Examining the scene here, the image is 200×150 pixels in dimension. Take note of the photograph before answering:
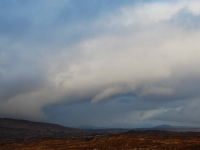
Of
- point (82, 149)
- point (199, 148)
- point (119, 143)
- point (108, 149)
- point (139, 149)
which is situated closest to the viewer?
point (199, 148)

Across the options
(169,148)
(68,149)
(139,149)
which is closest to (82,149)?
(68,149)

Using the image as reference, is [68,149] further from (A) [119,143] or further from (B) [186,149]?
(B) [186,149]

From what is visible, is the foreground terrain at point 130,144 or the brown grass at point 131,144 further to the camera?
the foreground terrain at point 130,144

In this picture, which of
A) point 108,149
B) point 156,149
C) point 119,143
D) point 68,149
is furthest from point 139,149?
point 68,149

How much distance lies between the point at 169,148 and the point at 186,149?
5.33 metres

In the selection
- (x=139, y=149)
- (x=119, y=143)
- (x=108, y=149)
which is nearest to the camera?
(x=139, y=149)

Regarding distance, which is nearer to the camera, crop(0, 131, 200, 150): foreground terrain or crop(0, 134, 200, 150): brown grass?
crop(0, 134, 200, 150): brown grass

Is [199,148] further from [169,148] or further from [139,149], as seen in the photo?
[139,149]

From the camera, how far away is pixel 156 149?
65.4 meters

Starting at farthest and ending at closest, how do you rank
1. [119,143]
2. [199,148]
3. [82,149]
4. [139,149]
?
[119,143], [82,149], [139,149], [199,148]

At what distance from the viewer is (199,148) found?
62094mm

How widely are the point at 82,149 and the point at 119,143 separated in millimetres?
11875

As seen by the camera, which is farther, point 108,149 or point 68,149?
point 68,149

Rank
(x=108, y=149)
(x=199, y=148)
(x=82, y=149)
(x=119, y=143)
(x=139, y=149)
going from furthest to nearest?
(x=119, y=143) < (x=82, y=149) < (x=108, y=149) < (x=139, y=149) < (x=199, y=148)
